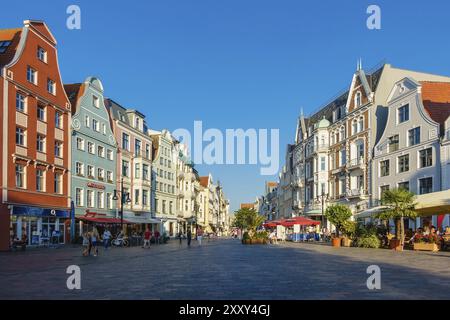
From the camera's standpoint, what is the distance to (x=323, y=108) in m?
73.4

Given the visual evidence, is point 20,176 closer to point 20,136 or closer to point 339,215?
point 20,136

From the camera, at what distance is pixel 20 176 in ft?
122

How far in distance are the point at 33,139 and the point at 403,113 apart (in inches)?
1287

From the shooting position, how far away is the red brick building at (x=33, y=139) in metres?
35.1

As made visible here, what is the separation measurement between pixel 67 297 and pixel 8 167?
27.2 meters

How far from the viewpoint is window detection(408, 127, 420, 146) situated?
1737 inches

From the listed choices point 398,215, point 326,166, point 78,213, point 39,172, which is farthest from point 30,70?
point 326,166

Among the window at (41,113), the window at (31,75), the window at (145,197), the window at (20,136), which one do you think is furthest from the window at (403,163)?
the window at (20,136)

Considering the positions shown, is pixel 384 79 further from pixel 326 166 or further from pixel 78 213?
pixel 78 213

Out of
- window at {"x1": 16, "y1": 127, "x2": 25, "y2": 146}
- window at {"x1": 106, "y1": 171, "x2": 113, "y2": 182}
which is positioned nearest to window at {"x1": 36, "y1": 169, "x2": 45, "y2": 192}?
window at {"x1": 16, "y1": 127, "x2": 25, "y2": 146}

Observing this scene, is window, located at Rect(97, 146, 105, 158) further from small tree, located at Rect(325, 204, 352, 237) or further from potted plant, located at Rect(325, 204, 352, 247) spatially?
small tree, located at Rect(325, 204, 352, 237)

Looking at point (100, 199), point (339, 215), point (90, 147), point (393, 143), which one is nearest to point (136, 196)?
point (100, 199)

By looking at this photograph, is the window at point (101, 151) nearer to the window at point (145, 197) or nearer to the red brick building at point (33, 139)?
the red brick building at point (33, 139)

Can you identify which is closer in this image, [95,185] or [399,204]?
[399,204]
